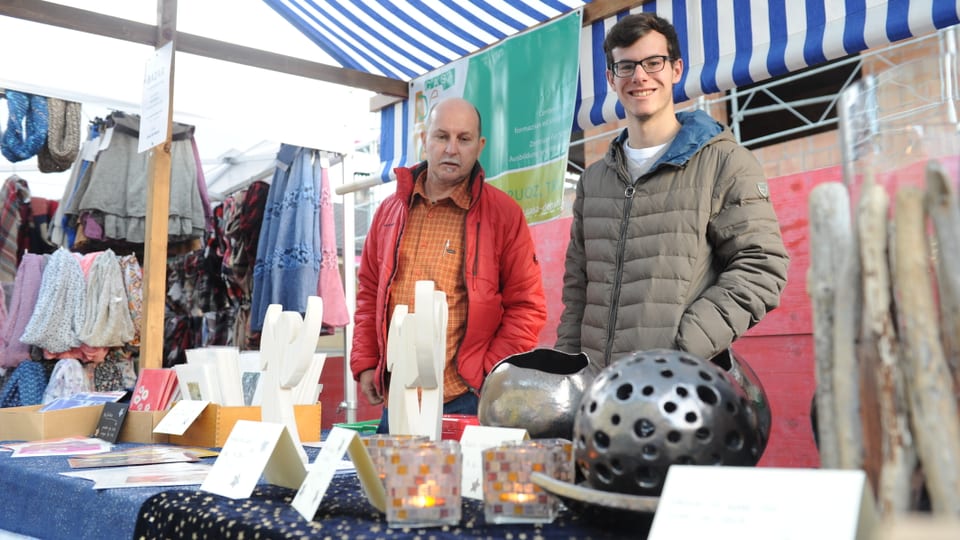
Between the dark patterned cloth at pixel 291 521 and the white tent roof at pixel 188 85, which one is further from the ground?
the white tent roof at pixel 188 85

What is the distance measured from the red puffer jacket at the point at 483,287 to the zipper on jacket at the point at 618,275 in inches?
19.3

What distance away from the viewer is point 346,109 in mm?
4363

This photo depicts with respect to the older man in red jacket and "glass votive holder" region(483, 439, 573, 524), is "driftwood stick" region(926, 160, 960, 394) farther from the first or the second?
the older man in red jacket

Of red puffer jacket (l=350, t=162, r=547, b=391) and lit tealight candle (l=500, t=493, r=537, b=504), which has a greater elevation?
red puffer jacket (l=350, t=162, r=547, b=391)

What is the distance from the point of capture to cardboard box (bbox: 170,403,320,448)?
5.81 feet

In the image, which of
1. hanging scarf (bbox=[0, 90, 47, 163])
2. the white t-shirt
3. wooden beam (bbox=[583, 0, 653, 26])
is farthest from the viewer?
hanging scarf (bbox=[0, 90, 47, 163])

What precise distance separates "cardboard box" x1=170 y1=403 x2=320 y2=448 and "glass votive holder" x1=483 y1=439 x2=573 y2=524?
3.46ft

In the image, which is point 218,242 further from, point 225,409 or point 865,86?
point 865,86

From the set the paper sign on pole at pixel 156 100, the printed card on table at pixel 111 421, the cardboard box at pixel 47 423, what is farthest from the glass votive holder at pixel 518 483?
the paper sign on pole at pixel 156 100

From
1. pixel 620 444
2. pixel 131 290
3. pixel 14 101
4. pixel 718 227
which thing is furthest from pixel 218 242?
pixel 620 444

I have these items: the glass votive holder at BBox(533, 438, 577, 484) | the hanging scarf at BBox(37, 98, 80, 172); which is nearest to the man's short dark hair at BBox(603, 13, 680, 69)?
the glass votive holder at BBox(533, 438, 577, 484)

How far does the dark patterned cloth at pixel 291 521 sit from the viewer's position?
755 mm

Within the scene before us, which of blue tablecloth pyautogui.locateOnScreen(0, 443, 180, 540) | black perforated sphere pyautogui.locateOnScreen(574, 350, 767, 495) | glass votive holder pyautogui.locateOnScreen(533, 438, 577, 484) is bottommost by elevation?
blue tablecloth pyautogui.locateOnScreen(0, 443, 180, 540)

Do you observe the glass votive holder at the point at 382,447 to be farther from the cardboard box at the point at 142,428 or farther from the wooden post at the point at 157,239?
the wooden post at the point at 157,239
